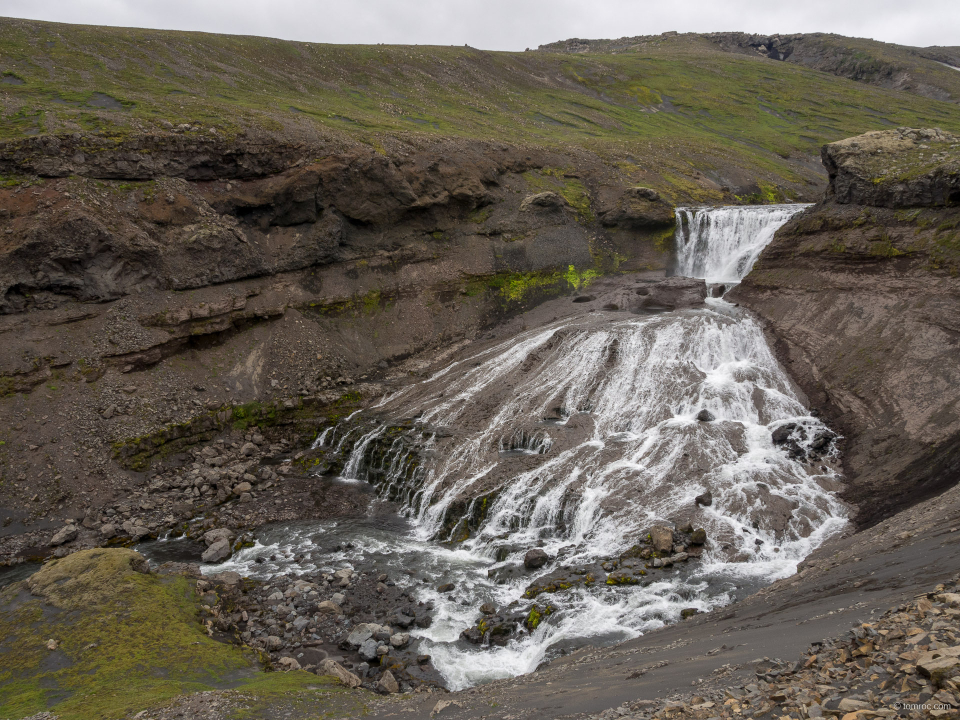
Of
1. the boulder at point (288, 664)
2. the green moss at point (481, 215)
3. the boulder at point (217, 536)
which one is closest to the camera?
the boulder at point (288, 664)

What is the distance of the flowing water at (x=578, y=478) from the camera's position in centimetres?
1623

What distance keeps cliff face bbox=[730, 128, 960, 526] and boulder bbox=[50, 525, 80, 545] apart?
27.2m

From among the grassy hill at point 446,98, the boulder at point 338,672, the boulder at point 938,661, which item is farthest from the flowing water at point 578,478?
the grassy hill at point 446,98

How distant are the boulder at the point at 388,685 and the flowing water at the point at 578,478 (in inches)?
55.1

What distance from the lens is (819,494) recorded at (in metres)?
19.5

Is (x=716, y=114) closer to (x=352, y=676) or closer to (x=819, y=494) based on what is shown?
(x=819, y=494)

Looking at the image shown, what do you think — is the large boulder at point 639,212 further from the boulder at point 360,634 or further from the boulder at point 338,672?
the boulder at point 338,672

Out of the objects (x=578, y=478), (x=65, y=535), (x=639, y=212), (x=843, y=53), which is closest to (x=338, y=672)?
(x=578, y=478)

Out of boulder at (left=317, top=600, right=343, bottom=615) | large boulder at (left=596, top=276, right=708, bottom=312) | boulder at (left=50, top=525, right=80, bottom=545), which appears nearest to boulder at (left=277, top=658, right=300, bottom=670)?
boulder at (left=317, top=600, right=343, bottom=615)

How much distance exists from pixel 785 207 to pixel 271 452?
33680mm

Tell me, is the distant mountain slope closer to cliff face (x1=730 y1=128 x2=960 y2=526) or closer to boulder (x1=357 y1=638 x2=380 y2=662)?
cliff face (x1=730 y1=128 x2=960 y2=526)

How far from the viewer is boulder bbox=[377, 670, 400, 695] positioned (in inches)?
540

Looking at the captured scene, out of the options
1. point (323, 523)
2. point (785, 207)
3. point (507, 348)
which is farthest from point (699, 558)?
point (785, 207)

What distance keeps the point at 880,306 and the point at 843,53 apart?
5369 inches
